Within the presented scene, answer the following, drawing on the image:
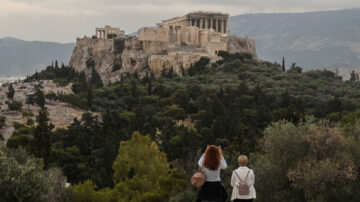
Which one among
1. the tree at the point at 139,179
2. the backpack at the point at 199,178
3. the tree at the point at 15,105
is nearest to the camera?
the backpack at the point at 199,178

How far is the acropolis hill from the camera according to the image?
86062 mm

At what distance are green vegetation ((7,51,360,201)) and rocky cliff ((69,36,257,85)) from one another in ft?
7.29

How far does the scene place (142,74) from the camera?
287 feet

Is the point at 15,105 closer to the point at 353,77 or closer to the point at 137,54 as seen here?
the point at 137,54

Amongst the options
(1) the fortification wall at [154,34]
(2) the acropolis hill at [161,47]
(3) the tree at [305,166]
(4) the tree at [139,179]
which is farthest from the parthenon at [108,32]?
(3) the tree at [305,166]

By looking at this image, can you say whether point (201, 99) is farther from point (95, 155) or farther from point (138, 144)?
point (138, 144)

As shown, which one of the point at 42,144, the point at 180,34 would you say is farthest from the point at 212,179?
the point at 180,34

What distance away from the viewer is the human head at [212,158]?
34.9 ft

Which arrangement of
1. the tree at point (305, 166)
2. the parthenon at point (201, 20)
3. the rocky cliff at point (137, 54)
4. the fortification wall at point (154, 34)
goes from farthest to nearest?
the parthenon at point (201, 20), the fortification wall at point (154, 34), the rocky cliff at point (137, 54), the tree at point (305, 166)

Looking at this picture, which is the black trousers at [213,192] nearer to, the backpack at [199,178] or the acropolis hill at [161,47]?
the backpack at [199,178]

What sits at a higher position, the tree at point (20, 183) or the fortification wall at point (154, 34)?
the fortification wall at point (154, 34)

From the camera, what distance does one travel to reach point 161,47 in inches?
3489

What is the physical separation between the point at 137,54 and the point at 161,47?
4.62 m

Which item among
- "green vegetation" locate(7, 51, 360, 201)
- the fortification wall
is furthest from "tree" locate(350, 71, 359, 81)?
the fortification wall
